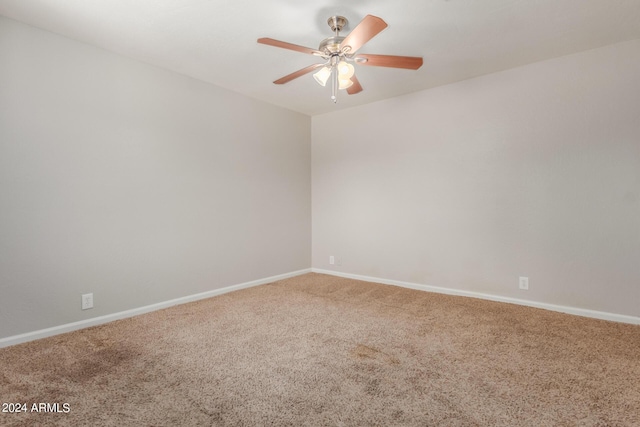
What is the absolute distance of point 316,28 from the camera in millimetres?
2395

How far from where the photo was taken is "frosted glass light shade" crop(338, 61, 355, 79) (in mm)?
2281

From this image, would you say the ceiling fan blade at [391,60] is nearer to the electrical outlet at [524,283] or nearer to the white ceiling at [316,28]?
the white ceiling at [316,28]

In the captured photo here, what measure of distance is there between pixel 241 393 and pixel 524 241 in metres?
2.94

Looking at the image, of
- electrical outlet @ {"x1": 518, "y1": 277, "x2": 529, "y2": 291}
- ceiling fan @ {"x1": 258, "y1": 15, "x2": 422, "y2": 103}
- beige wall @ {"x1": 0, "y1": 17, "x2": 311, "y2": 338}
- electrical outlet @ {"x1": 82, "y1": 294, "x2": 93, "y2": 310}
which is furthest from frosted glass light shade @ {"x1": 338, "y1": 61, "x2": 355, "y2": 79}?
electrical outlet @ {"x1": 82, "y1": 294, "x2": 93, "y2": 310}

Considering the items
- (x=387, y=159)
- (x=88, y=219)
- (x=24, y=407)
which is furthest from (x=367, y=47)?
(x=24, y=407)

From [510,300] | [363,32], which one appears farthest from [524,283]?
[363,32]

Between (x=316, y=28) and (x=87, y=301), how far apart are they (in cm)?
288

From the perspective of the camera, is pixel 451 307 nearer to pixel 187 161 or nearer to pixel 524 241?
pixel 524 241

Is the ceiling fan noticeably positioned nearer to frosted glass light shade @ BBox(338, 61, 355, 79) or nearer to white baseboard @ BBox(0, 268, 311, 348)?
frosted glass light shade @ BBox(338, 61, 355, 79)

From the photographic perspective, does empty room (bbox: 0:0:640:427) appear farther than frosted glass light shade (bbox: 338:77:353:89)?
No

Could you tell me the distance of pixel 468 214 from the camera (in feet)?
11.4

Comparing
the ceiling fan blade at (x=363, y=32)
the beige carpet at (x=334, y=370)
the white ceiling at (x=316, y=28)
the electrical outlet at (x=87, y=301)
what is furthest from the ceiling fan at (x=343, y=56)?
the electrical outlet at (x=87, y=301)

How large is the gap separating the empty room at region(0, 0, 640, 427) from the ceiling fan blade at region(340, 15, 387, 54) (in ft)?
0.06


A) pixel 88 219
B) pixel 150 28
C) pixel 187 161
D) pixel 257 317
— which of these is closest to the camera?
pixel 150 28
